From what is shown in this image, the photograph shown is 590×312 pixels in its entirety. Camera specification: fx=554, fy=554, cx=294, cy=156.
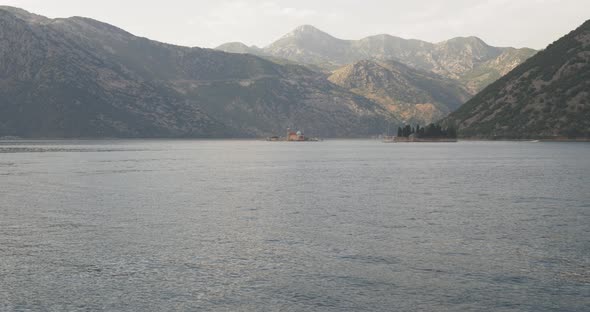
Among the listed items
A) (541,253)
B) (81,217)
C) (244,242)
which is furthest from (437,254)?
(81,217)

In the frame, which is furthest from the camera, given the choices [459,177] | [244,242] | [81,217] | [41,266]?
[459,177]

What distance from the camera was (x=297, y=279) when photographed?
28.2m

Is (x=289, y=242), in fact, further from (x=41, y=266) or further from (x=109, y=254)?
(x=41, y=266)

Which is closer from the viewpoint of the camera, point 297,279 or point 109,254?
point 297,279

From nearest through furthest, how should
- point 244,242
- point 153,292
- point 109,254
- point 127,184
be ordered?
point 153,292, point 109,254, point 244,242, point 127,184

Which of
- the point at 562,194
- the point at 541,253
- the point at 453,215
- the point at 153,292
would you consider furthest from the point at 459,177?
the point at 153,292

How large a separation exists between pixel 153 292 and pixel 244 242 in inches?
466

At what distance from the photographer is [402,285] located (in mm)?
27141

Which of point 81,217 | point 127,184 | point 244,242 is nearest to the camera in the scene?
point 244,242

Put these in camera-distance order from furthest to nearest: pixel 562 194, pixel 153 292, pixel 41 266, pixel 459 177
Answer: pixel 459 177
pixel 562 194
pixel 41 266
pixel 153 292

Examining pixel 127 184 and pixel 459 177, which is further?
pixel 459 177

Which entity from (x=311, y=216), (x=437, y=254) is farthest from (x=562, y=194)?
(x=437, y=254)

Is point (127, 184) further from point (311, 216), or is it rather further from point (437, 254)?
point (437, 254)

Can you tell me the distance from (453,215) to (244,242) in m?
21.5
